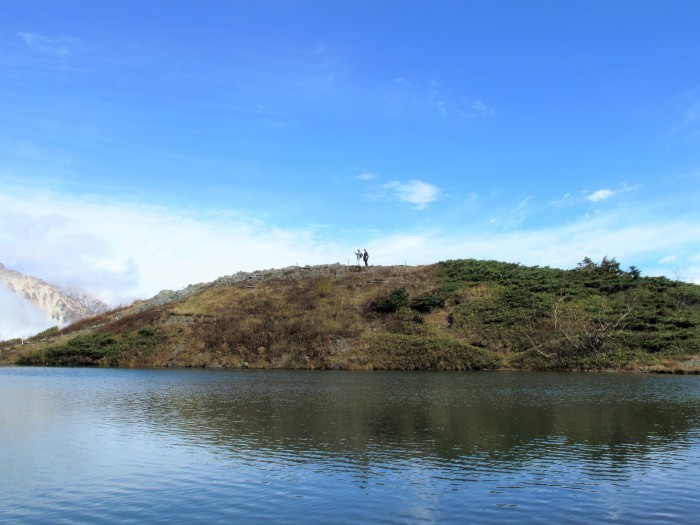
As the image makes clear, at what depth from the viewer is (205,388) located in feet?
133

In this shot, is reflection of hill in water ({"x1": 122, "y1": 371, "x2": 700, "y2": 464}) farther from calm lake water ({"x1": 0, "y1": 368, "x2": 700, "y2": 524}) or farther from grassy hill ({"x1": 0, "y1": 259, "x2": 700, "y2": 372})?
grassy hill ({"x1": 0, "y1": 259, "x2": 700, "y2": 372})

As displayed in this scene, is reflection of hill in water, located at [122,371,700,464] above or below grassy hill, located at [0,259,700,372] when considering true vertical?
below

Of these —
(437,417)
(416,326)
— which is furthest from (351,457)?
(416,326)

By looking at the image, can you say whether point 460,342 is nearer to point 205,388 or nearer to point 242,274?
point 205,388

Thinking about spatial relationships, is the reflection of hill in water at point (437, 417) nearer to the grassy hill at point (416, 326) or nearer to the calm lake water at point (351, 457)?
the calm lake water at point (351, 457)

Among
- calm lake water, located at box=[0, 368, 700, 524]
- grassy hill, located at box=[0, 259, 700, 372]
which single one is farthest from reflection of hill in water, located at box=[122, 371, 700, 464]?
grassy hill, located at box=[0, 259, 700, 372]

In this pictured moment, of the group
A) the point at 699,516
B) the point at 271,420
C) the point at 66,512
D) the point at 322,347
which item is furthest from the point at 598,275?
the point at 66,512

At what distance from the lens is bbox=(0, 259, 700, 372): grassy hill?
5718 cm

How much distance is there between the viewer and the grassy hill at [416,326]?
57175 millimetres

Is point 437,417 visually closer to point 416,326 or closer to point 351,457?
point 351,457

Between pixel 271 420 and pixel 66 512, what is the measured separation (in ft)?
44.0

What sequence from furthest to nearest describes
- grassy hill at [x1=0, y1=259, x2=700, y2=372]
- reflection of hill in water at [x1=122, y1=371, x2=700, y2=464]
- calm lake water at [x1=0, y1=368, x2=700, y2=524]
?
grassy hill at [x1=0, y1=259, x2=700, y2=372], reflection of hill in water at [x1=122, y1=371, x2=700, y2=464], calm lake water at [x1=0, y1=368, x2=700, y2=524]

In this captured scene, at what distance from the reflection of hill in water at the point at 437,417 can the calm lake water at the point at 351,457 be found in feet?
0.44

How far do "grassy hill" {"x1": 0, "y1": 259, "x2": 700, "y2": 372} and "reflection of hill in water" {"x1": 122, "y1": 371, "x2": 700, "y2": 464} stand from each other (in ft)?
38.0
